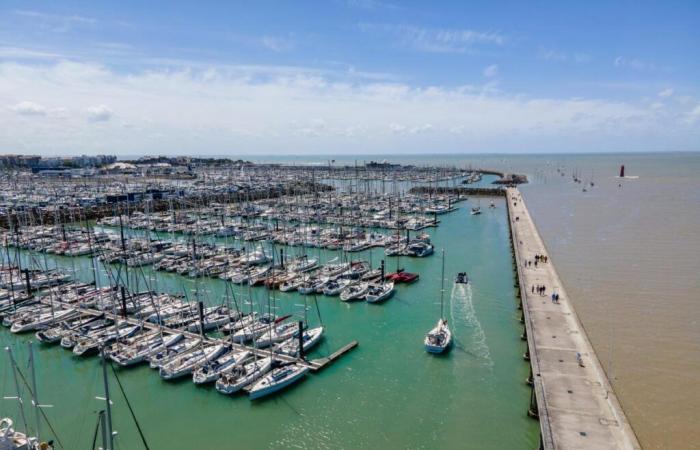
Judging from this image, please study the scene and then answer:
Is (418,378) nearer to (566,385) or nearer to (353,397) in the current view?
(353,397)

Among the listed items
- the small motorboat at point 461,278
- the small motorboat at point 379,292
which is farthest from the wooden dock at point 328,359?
the small motorboat at point 461,278

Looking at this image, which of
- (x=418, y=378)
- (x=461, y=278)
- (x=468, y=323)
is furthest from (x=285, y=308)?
(x=461, y=278)

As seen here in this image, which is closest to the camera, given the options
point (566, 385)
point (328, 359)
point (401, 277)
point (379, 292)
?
point (566, 385)

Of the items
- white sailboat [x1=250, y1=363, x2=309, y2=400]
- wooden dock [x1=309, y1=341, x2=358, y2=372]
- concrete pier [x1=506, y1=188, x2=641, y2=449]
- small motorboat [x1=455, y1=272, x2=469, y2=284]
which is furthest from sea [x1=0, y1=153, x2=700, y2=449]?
concrete pier [x1=506, y1=188, x2=641, y2=449]

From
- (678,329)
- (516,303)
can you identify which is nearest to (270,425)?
(516,303)

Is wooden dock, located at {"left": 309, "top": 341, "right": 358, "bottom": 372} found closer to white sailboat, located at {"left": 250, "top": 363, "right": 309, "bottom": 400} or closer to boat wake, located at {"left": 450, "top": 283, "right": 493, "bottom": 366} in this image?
white sailboat, located at {"left": 250, "top": 363, "right": 309, "bottom": 400}

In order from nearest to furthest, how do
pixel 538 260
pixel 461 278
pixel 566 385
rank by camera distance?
pixel 566 385 < pixel 461 278 < pixel 538 260

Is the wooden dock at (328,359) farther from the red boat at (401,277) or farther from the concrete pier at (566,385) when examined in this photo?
the red boat at (401,277)
